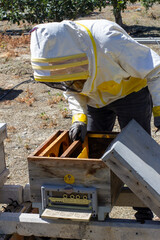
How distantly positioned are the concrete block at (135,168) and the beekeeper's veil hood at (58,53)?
497mm

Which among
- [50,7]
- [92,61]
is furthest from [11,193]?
[50,7]

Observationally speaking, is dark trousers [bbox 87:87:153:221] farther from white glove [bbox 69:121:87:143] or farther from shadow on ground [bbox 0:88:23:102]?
shadow on ground [bbox 0:88:23:102]

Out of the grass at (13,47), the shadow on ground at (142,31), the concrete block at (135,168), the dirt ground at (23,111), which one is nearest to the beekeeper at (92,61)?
the concrete block at (135,168)

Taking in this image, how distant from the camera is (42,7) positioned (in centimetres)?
1123

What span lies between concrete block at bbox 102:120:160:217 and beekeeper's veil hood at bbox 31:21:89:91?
497 mm

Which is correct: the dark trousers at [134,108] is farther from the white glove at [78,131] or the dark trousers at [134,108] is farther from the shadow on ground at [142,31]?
the shadow on ground at [142,31]

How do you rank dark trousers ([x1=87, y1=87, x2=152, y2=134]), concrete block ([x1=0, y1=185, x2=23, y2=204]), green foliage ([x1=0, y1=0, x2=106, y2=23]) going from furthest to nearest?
green foliage ([x1=0, y1=0, x2=106, y2=23]), concrete block ([x1=0, y1=185, x2=23, y2=204]), dark trousers ([x1=87, y1=87, x2=152, y2=134])

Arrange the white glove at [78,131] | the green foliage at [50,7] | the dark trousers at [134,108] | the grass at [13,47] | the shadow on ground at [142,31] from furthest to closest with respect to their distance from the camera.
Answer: the shadow on ground at [142,31] < the green foliage at [50,7] < the grass at [13,47] < the dark trousers at [134,108] < the white glove at [78,131]

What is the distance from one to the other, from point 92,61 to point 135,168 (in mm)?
707

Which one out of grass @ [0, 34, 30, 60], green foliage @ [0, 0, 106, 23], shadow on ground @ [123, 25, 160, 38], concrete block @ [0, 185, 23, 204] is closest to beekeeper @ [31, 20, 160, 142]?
concrete block @ [0, 185, 23, 204]

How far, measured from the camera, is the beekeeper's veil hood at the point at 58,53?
7.21 feet

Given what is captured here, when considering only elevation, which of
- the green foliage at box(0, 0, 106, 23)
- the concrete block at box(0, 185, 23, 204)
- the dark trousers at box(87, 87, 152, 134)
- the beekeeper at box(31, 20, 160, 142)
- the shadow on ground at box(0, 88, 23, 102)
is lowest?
the shadow on ground at box(0, 88, 23, 102)

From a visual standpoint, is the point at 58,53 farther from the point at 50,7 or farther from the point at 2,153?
the point at 50,7

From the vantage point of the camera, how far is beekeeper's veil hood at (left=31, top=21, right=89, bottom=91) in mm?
2197
